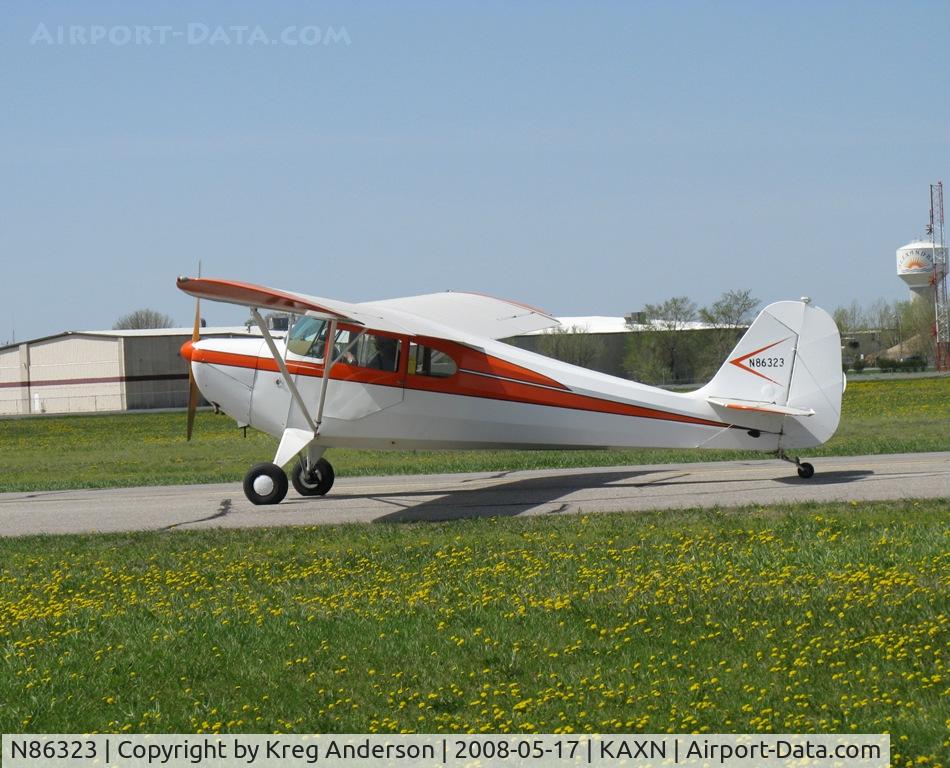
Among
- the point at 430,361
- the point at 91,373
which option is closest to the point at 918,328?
the point at 91,373

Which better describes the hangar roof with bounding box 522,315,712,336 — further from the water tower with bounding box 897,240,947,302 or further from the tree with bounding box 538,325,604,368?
the water tower with bounding box 897,240,947,302

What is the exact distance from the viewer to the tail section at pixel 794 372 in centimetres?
1512

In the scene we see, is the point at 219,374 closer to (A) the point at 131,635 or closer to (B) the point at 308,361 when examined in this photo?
(B) the point at 308,361

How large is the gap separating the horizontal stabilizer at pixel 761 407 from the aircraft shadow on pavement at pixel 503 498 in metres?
2.52

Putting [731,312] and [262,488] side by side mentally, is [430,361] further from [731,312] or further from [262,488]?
[731,312]

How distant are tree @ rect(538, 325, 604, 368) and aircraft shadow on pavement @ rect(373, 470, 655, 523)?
7119 centimetres

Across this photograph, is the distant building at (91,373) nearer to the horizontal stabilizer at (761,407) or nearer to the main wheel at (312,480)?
the main wheel at (312,480)

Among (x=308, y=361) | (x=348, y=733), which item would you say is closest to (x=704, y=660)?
(x=348, y=733)

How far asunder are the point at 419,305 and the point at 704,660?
1275 cm

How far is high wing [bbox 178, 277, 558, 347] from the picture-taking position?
13.7 m

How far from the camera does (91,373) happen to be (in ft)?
270

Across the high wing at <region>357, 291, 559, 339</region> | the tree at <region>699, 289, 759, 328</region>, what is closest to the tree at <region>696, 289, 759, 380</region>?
the tree at <region>699, 289, 759, 328</region>

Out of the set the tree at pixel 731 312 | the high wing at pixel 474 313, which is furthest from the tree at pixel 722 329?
the high wing at pixel 474 313

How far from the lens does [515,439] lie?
15.9m
